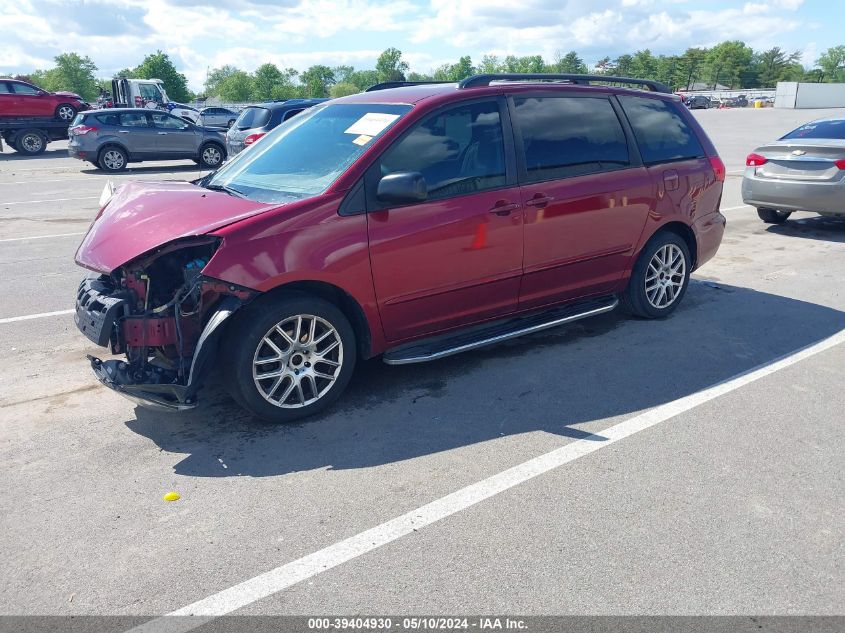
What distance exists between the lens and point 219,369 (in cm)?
416

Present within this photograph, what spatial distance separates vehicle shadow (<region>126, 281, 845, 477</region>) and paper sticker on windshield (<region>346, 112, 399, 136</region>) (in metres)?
1.64

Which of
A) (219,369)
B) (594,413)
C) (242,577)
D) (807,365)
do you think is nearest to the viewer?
(242,577)

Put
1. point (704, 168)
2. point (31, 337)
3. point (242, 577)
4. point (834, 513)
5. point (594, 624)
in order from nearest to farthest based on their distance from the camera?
point (594, 624) → point (242, 577) → point (834, 513) → point (31, 337) → point (704, 168)

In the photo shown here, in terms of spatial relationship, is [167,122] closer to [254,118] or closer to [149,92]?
[254,118]

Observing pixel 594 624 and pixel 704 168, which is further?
pixel 704 168

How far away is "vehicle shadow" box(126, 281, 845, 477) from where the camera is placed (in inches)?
159

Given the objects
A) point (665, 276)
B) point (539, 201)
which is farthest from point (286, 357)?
point (665, 276)

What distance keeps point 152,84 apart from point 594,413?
113 feet

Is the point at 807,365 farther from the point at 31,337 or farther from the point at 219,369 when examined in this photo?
the point at 31,337

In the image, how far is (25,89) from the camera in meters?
23.4

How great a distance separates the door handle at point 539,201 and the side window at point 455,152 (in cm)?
26

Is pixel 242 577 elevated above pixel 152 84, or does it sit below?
below

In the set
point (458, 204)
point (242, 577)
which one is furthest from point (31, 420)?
point (458, 204)

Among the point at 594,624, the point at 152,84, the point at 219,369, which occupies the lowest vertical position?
the point at 594,624
